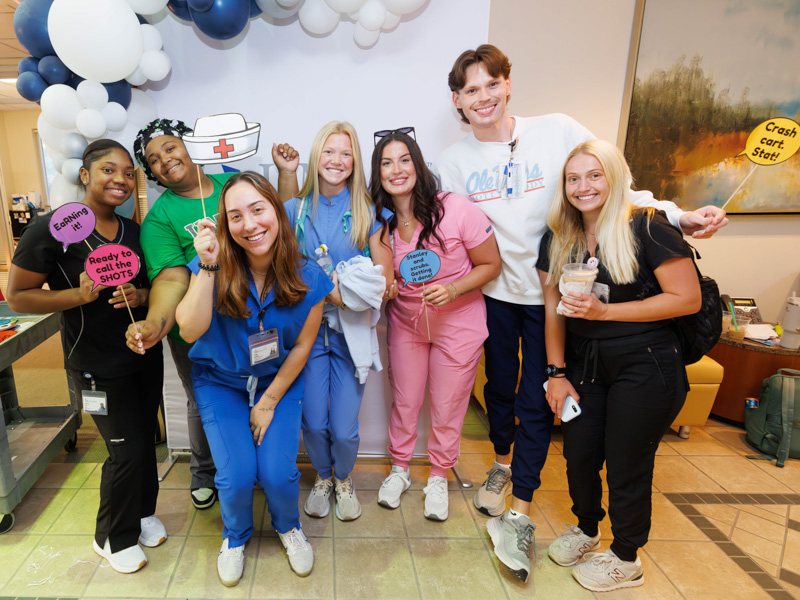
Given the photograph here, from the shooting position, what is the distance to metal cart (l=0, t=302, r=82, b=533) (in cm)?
213

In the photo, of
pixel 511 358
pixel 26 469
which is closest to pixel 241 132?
pixel 511 358

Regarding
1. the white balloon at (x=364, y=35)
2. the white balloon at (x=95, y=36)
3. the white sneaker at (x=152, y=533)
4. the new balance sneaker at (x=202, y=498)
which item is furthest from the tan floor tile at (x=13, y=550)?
the white balloon at (x=364, y=35)

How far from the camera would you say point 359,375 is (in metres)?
2.18

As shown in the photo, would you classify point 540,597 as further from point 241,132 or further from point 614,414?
point 241,132

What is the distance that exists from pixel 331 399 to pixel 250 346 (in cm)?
55

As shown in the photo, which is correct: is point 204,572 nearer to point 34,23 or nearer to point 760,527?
point 34,23

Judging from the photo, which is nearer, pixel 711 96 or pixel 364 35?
pixel 364 35

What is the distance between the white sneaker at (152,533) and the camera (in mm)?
2078

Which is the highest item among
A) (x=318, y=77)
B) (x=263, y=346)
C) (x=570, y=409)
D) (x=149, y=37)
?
(x=149, y=37)

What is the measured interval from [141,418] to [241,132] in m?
1.19

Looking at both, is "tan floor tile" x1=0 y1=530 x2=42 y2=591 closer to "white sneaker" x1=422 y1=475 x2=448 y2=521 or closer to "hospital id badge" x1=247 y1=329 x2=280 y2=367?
"hospital id badge" x1=247 y1=329 x2=280 y2=367

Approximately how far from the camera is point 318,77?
2.38 meters

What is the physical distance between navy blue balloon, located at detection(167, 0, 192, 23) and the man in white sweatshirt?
1.22 meters

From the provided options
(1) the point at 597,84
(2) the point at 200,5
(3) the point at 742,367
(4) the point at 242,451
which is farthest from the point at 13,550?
(1) the point at 597,84
